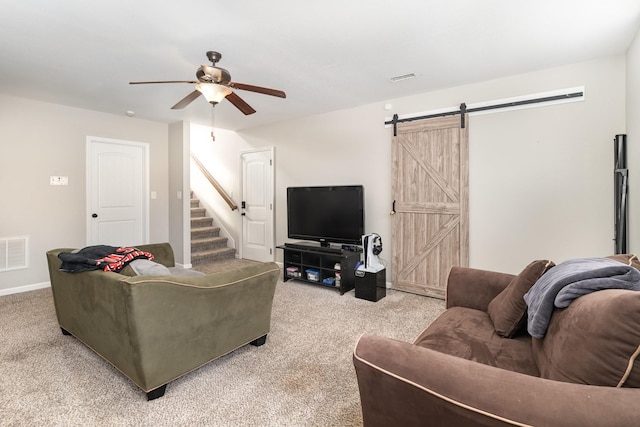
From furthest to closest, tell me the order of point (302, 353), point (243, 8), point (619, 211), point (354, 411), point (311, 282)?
point (311, 282) < point (619, 211) < point (302, 353) < point (243, 8) < point (354, 411)

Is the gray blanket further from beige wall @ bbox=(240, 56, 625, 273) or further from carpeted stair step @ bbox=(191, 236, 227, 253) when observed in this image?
carpeted stair step @ bbox=(191, 236, 227, 253)

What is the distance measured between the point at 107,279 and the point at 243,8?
6.24 ft

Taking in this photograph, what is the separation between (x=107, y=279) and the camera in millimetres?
1929

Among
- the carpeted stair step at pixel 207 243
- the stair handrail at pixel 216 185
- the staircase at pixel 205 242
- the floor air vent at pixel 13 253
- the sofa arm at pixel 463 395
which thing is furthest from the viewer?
the stair handrail at pixel 216 185

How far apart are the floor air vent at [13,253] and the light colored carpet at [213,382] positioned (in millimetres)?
1189

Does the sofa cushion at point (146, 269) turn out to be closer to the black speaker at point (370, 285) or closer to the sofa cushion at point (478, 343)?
the sofa cushion at point (478, 343)

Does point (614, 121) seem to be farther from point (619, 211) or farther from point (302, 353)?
point (302, 353)

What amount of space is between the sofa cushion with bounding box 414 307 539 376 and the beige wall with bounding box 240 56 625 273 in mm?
1783

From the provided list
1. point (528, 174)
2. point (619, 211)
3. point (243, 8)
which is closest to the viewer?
point (243, 8)

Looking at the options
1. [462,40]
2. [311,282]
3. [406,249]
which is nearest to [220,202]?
[311,282]

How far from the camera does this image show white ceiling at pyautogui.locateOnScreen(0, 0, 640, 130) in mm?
2178

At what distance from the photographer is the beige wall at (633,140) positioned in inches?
97.2

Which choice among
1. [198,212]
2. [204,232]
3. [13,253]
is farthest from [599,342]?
[198,212]

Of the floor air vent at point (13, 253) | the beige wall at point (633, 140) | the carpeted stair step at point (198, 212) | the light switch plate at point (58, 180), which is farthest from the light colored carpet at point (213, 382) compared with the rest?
the carpeted stair step at point (198, 212)
